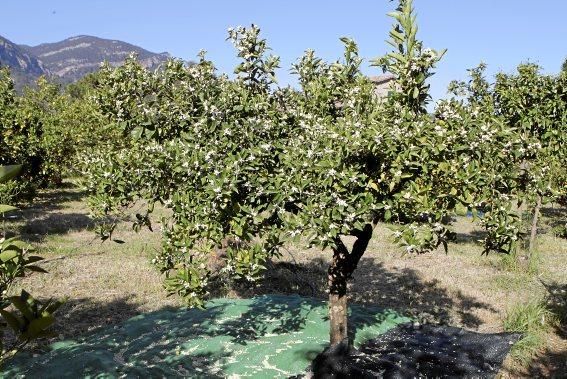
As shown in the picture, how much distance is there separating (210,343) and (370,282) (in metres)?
8.26

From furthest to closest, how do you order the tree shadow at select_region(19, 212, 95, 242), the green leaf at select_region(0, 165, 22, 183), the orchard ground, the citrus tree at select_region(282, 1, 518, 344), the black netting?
the tree shadow at select_region(19, 212, 95, 242) → the orchard ground → the black netting → the citrus tree at select_region(282, 1, 518, 344) → the green leaf at select_region(0, 165, 22, 183)

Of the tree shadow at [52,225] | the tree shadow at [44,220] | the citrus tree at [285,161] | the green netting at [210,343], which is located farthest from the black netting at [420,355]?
the tree shadow at [52,225]

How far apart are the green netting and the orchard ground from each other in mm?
1422

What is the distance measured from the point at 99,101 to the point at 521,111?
12.6 meters

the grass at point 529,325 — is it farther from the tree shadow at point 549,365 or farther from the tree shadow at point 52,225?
the tree shadow at point 52,225

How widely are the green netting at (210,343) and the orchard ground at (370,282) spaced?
4.66 ft

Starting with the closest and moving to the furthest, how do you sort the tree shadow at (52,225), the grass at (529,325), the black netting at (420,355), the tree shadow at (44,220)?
the black netting at (420,355), the grass at (529,325), the tree shadow at (52,225), the tree shadow at (44,220)

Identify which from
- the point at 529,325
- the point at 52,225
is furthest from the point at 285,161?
the point at 52,225

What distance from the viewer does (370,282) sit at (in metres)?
16.2

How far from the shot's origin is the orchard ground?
1205 centimetres

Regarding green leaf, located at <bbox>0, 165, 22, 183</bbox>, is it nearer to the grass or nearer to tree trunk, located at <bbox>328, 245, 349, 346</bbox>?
tree trunk, located at <bbox>328, 245, 349, 346</bbox>

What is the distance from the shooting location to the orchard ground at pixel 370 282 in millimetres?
12047

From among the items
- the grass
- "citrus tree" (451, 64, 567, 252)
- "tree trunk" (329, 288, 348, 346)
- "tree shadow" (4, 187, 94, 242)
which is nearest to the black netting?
"tree trunk" (329, 288, 348, 346)

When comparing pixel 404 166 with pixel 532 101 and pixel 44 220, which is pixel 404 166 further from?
pixel 44 220
